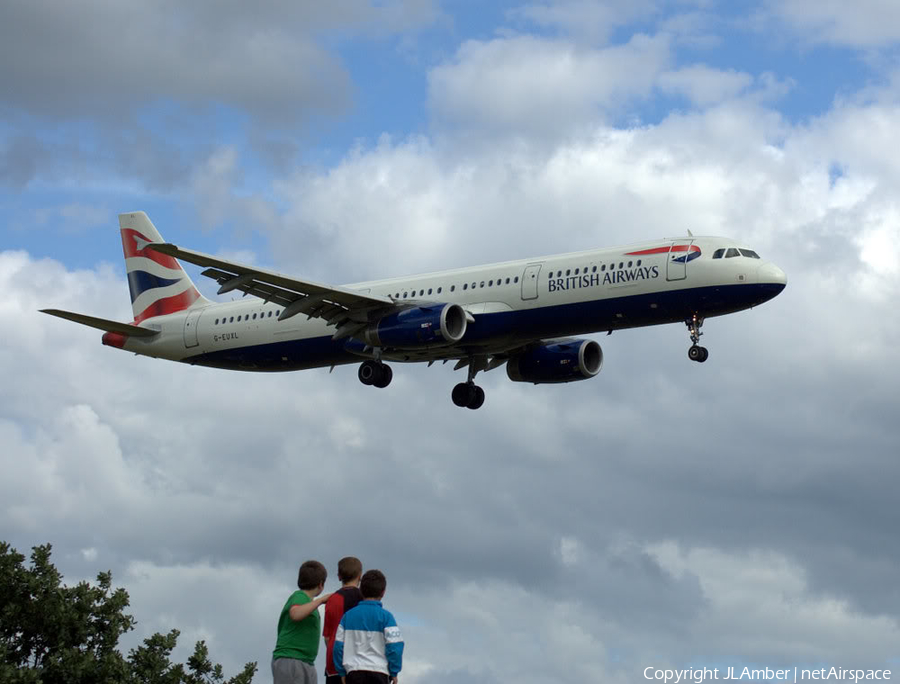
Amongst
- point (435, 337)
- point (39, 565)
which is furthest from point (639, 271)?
point (39, 565)

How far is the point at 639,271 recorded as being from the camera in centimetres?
4488

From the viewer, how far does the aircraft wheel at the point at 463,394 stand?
54.7 metres

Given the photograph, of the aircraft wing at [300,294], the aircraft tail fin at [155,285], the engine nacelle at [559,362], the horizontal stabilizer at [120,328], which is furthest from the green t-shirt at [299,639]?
the aircraft tail fin at [155,285]

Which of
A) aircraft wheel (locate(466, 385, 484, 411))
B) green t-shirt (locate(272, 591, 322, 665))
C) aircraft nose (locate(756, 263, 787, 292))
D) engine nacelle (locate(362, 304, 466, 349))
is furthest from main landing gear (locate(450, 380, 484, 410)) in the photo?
green t-shirt (locate(272, 591, 322, 665))

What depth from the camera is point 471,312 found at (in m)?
48.0

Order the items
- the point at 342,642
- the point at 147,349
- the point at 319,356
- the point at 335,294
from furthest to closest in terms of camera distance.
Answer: the point at 147,349 < the point at 319,356 < the point at 335,294 < the point at 342,642

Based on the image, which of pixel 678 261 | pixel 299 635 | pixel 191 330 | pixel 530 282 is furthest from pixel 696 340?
pixel 299 635

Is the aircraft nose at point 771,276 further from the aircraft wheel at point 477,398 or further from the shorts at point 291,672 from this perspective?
the shorts at point 291,672

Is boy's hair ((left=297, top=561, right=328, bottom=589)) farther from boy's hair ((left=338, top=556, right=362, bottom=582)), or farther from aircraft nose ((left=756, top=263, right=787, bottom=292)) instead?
aircraft nose ((left=756, top=263, right=787, bottom=292))

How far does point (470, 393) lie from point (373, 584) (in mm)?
40770

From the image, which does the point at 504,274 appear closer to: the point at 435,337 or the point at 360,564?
the point at 435,337

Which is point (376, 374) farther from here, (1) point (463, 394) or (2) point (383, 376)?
(1) point (463, 394)

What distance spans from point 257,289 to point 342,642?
3455 centimetres

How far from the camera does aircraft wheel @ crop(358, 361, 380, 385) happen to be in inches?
1998
